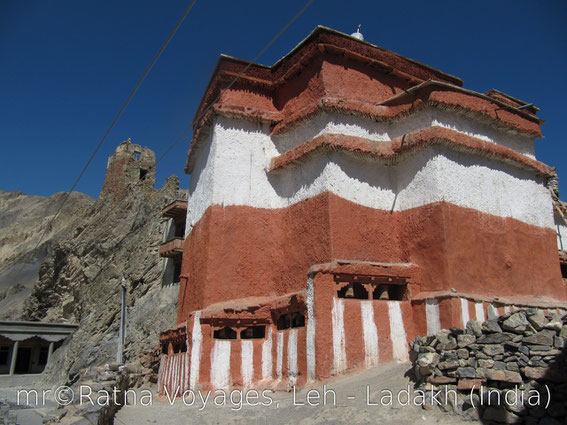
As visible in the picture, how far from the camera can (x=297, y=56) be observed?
1759 centimetres

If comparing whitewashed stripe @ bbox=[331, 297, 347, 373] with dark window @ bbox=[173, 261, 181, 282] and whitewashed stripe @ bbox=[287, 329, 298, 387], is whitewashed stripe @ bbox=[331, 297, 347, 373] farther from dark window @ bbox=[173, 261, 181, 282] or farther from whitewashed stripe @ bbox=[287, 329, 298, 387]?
dark window @ bbox=[173, 261, 181, 282]

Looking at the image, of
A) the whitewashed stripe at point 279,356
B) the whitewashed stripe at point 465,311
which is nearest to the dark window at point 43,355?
the whitewashed stripe at point 279,356

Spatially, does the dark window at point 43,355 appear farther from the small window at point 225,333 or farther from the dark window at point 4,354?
the small window at point 225,333

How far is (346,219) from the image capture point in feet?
48.9

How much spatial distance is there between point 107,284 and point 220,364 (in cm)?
1983

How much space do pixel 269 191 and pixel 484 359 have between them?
10.2 m

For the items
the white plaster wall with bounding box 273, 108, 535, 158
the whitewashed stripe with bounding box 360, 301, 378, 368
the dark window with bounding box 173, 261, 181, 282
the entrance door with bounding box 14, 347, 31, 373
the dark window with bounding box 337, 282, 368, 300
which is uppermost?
the white plaster wall with bounding box 273, 108, 535, 158

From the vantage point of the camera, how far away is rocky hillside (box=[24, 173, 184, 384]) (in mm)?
26672

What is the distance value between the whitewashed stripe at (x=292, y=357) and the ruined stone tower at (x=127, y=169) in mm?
27830

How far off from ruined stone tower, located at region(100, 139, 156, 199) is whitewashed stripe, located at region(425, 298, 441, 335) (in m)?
29.8

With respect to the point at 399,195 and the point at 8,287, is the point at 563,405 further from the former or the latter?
the point at 8,287

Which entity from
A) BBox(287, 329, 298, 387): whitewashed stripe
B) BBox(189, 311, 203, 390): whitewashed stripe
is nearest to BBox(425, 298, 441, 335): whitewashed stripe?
BBox(287, 329, 298, 387): whitewashed stripe

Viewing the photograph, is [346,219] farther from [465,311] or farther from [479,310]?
[479,310]

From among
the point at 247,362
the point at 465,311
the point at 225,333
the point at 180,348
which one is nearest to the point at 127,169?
the point at 180,348
